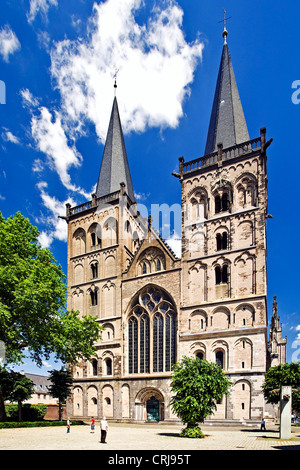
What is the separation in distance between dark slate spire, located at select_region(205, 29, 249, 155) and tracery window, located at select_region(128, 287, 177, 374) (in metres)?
15.5

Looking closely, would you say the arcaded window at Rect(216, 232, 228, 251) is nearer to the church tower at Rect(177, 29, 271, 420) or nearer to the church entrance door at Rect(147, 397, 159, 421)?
the church tower at Rect(177, 29, 271, 420)

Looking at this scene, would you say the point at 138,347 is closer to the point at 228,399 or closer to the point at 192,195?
the point at 228,399

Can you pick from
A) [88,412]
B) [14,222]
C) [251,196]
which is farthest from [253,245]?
[88,412]

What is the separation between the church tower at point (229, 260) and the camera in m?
30.1

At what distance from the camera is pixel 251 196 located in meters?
34.4

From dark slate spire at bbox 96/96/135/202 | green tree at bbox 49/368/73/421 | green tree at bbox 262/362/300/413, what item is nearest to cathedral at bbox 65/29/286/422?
dark slate spire at bbox 96/96/135/202

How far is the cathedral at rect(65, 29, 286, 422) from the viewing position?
1225 inches

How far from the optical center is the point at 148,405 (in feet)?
113

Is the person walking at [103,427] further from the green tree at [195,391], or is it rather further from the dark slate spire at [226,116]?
the dark slate spire at [226,116]

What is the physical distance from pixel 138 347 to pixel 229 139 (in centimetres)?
2109

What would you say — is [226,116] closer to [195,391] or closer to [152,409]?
[195,391]

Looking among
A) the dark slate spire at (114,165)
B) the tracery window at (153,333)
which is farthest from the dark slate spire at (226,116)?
the tracery window at (153,333)

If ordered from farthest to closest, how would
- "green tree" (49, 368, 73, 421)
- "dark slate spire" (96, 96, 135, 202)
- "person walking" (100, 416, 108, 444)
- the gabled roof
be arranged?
1. "dark slate spire" (96, 96, 135, 202)
2. the gabled roof
3. "green tree" (49, 368, 73, 421)
4. "person walking" (100, 416, 108, 444)

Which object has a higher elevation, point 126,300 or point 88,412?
point 126,300
